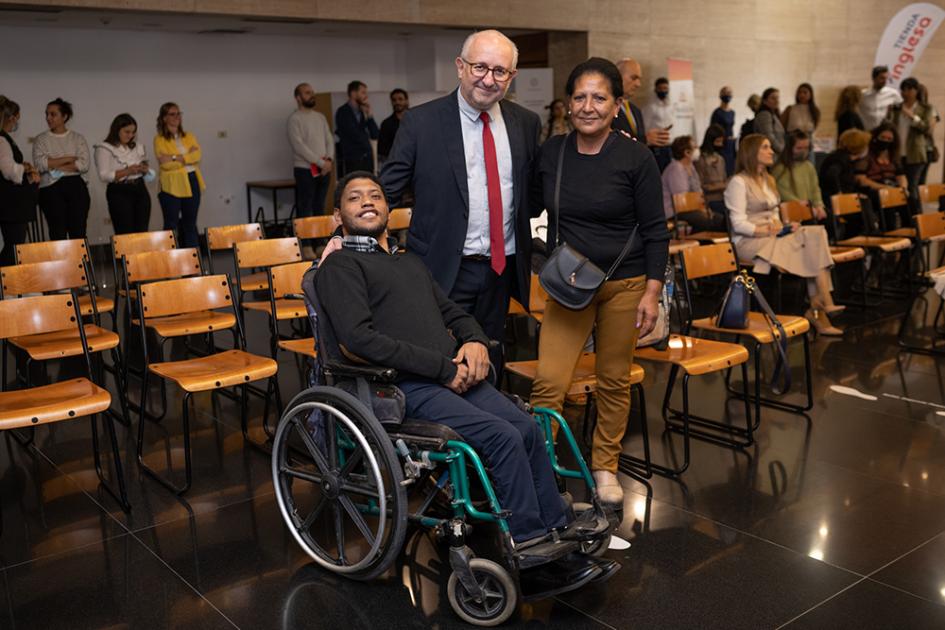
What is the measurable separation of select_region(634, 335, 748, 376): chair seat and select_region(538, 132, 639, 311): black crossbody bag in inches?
29.2

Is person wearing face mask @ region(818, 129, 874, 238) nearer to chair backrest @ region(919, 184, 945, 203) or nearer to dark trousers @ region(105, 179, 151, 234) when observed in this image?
chair backrest @ region(919, 184, 945, 203)

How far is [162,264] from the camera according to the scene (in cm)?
484

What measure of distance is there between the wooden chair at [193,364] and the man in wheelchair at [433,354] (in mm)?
976

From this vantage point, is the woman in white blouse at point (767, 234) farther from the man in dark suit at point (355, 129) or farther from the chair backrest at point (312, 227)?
the man in dark suit at point (355, 129)

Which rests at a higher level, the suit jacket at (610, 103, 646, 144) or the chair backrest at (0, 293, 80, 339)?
the suit jacket at (610, 103, 646, 144)

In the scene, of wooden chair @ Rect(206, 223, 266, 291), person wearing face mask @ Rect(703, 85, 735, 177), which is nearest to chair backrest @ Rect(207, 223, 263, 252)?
wooden chair @ Rect(206, 223, 266, 291)

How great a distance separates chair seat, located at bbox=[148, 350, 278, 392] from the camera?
3.58 m

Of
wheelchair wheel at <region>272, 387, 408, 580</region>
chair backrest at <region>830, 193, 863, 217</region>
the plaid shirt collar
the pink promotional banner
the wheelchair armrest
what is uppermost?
the pink promotional banner

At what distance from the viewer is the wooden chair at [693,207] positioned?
7445 millimetres

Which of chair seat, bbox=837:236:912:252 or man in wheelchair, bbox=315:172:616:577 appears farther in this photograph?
chair seat, bbox=837:236:912:252

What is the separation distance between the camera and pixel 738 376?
512 centimetres

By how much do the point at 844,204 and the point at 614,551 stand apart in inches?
197

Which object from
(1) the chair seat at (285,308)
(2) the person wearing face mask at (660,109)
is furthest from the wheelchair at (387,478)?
(2) the person wearing face mask at (660,109)

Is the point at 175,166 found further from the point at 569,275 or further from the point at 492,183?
the point at 569,275
